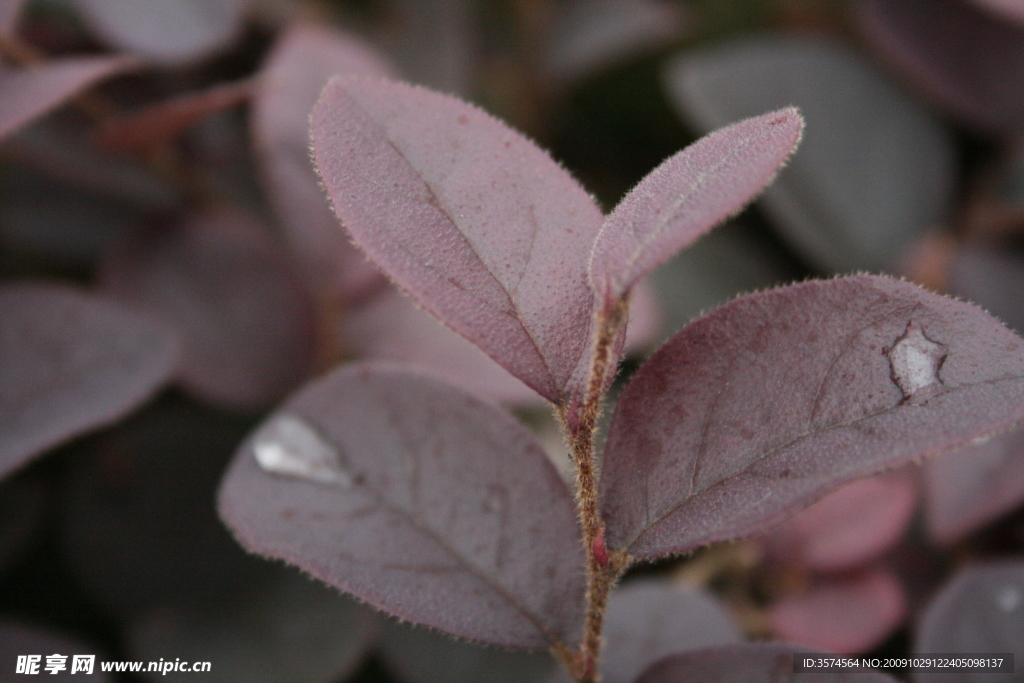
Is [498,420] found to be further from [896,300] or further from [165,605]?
[165,605]

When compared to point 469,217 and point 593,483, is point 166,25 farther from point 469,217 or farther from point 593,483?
point 593,483

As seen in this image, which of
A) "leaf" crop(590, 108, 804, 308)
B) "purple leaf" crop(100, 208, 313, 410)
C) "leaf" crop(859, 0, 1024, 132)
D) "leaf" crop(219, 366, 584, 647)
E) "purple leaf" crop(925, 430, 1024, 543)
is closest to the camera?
"leaf" crop(590, 108, 804, 308)

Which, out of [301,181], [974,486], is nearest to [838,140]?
[974,486]

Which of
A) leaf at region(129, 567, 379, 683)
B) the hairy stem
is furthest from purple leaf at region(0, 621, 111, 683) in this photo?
the hairy stem

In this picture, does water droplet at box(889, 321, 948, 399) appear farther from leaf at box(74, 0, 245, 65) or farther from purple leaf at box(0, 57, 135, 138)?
leaf at box(74, 0, 245, 65)

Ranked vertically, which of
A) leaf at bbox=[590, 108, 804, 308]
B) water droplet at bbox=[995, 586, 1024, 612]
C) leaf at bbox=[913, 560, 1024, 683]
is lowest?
leaf at bbox=[913, 560, 1024, 683]

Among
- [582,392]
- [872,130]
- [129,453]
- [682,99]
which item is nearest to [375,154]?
[582,392]
